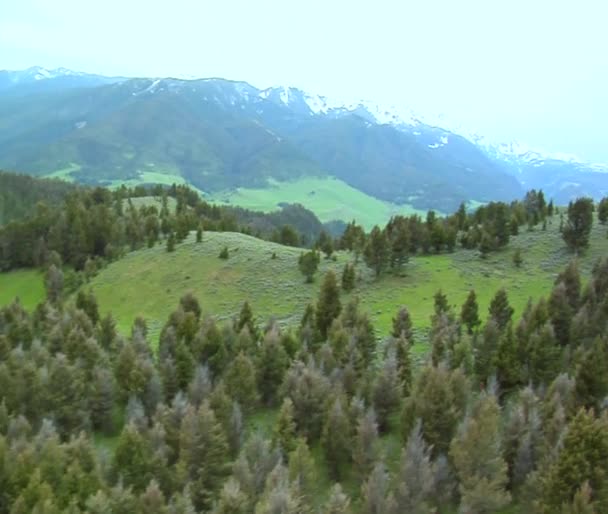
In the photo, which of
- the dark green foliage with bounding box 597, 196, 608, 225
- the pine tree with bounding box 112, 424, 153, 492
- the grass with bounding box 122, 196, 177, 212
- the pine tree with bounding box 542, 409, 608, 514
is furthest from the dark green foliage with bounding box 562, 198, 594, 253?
the grass with bounding box 122, 196, 177, 212

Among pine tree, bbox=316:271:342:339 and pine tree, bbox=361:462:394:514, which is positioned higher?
pine tree, bbox=316:271:342:339

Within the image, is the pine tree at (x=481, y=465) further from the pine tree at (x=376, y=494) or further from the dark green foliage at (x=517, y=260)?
the dark green foliage at (x=517, y=260)

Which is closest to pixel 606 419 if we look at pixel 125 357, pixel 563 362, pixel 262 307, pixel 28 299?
pixel 563 362

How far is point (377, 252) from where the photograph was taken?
85250 millimetres

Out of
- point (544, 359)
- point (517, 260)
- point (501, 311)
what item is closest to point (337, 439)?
point (544, 359)

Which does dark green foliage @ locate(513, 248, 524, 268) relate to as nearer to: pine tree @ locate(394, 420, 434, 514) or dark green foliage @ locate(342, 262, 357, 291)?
dark green foliage @ locate(342, 262, 357, 291)

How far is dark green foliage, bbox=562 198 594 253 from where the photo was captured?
86125 millimetres

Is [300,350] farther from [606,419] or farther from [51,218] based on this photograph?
[51,218]

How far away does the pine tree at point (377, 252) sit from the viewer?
8519 cm

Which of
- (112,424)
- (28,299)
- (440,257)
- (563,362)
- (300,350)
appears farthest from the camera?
(28,299)

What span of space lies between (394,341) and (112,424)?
960 inches

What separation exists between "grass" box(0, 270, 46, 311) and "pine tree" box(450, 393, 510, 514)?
85283 millimetres

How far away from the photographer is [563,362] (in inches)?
1821

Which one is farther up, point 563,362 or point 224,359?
point 563,362
